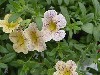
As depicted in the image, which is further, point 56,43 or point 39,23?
point 56,43

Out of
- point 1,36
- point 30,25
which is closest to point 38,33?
point 30,25

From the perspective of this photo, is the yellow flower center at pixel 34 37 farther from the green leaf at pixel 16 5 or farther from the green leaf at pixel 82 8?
the green leaf at pixel 82 8

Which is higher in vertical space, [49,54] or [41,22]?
[41,22]

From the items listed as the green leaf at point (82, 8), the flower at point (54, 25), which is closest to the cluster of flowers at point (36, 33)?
the flower at point (54, 25)

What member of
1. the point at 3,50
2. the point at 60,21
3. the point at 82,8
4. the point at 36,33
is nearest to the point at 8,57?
the point at 3,50

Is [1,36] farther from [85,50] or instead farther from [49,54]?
[85,50]

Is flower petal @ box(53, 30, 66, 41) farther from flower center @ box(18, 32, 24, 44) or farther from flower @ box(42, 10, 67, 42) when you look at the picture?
flower center @ box(18, 32, 24, 44)

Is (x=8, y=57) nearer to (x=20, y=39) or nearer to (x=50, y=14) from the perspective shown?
(x=20, y=39)
